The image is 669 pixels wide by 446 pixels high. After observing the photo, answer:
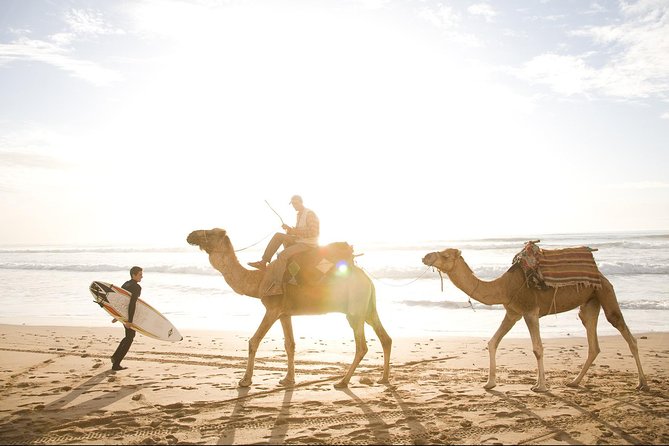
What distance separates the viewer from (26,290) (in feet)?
92.6

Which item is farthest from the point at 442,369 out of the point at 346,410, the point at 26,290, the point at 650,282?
the point at 26,290

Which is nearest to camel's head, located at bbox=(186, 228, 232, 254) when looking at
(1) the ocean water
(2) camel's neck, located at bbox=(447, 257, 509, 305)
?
(1) the ocean water

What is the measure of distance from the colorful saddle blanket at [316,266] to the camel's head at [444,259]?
1.52 meters

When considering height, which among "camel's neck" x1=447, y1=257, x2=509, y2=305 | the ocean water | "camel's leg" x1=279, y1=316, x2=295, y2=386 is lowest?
the ocean water

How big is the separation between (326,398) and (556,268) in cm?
422

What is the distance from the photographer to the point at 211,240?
32.7 feet

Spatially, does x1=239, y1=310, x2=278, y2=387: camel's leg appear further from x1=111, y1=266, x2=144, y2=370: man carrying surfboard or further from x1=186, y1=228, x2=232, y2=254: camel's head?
x1=111, y1=266, x2=144, y2=370: man carrying surfboard

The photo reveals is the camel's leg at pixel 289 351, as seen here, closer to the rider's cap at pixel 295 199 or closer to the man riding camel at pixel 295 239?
the man riding camel at pixel 295 239

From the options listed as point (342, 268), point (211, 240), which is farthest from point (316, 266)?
point (211, 240)

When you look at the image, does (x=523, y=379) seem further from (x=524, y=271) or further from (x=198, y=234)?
(x=198, y=234)

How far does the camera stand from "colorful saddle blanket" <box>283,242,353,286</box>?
9523mm

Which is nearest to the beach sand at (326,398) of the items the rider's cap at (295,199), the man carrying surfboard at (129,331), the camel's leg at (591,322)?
the man carrying surfboard at (129,331)

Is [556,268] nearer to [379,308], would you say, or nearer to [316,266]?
[316,266]

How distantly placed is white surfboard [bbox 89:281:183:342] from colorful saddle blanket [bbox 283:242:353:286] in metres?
3.21
